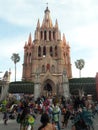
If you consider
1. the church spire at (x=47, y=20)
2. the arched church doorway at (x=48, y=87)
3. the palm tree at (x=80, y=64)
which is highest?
the church spire at (x=47, y=20)

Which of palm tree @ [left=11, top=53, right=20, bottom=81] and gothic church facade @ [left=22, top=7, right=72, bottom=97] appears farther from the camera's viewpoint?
palm tree @ [left=11, top=53, right=20, bottom=81]

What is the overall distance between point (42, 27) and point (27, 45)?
774 cm

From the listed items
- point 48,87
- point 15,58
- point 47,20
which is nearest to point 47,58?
point 48,87

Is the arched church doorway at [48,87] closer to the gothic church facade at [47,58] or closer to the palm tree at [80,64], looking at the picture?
the gothic church facade at [47,58]

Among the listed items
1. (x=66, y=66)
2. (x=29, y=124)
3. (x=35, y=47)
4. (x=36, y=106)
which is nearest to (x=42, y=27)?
(x=35, y=47)

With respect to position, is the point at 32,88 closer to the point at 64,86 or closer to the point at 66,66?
the point at 64,86

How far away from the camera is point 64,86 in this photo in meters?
56.1

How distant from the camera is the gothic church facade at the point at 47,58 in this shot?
2519 inches

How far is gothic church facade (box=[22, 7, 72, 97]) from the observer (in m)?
64.0

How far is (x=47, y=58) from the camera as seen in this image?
2724 inches

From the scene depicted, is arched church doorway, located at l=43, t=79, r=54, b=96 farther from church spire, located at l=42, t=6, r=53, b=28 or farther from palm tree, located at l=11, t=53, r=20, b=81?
church spire, located at l=42, t=6, r=53, b=28

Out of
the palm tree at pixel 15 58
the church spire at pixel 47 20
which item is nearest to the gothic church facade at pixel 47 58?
the church spire at pixel 47 20

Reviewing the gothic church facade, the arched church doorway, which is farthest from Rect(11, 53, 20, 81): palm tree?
the arched church doorway

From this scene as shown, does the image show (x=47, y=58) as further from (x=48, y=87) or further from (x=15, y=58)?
(x=15, y=58)
